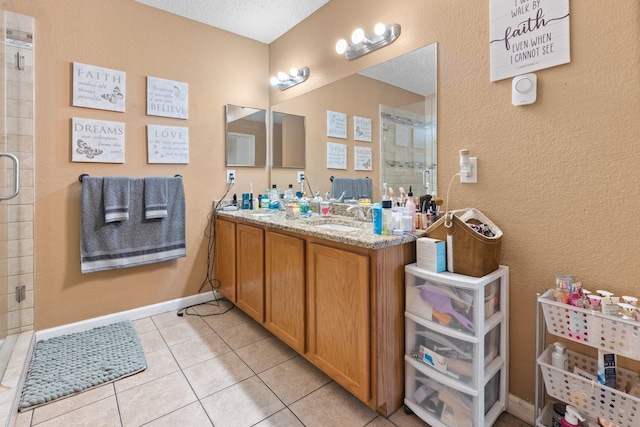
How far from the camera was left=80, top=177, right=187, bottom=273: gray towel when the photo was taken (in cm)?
219

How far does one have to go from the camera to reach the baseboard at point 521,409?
54.7 inches

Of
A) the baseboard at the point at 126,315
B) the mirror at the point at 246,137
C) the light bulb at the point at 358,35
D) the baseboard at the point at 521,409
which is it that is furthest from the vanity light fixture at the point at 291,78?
the baseboard at the point at 521,409

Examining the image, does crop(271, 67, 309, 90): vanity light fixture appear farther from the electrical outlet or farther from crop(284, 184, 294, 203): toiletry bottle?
the electrical outlet

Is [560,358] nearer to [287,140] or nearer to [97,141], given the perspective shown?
[287,140]

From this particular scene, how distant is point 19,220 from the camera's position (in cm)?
199

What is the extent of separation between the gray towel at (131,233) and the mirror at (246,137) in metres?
0.59

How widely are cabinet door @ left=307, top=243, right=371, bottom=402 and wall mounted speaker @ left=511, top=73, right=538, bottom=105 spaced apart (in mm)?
956

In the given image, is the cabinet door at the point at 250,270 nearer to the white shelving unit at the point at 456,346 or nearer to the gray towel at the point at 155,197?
the gray towel at the point at 155,197

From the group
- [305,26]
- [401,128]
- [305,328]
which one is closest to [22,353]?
[305,328]

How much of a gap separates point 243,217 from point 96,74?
4.75 feet

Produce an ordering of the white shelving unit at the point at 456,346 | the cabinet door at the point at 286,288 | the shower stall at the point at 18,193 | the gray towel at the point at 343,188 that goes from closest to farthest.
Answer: the white shelving unit at the point at 456,346
the cabinet door at the point at 286,288
the shower stall at the point at 18,193
the gray towel at the point at 343,188

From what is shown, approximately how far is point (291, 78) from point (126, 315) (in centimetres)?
238

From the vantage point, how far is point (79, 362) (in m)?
1.85

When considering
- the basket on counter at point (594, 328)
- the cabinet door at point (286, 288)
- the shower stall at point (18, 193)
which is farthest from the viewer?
the shower stall at point (18, 193)
